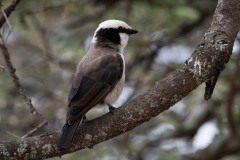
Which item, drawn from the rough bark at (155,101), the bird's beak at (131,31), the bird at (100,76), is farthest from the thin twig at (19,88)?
the bird's beak at (131,31)

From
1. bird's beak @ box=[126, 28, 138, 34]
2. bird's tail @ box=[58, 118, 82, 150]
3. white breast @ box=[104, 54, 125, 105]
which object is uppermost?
bird's tail @ box=[58, 118, 82, 150]

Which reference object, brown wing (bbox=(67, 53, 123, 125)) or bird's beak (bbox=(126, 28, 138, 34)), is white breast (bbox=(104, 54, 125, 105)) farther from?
bird's beak (bbox=(126, 28, 138, 34))

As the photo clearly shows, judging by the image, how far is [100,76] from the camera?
186 inches

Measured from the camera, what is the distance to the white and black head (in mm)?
5480

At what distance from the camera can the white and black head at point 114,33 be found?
216 inches

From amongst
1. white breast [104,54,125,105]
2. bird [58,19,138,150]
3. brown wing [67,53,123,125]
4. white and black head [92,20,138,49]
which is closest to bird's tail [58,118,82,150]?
bird [58,19,138,150]

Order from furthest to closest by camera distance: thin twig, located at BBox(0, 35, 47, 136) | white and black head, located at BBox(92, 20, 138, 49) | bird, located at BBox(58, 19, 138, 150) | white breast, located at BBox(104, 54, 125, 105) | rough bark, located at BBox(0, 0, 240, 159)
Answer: white and black head, located at BBox(92, 20, 138, 49), white breast, located at BBox(104, 54, 125, 105), bird, located at BBox(58, 19, 138, 150), thin twig, located at BBox(0, 35, 47, 136), rough bark, located at BBox(0, 0, 240, 159)

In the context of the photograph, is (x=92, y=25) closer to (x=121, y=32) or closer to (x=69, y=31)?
(x=69, y=31)

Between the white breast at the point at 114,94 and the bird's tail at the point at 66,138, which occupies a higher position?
the bird's tail at the point at 66,138

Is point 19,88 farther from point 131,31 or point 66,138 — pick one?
point 131,31

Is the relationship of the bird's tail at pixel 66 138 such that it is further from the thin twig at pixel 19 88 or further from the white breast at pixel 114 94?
the white breast at pixel 114 94

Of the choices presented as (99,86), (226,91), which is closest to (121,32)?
(99,86)

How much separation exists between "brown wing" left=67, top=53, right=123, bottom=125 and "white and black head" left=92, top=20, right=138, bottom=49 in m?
0.41

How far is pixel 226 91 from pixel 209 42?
283 centimetres
